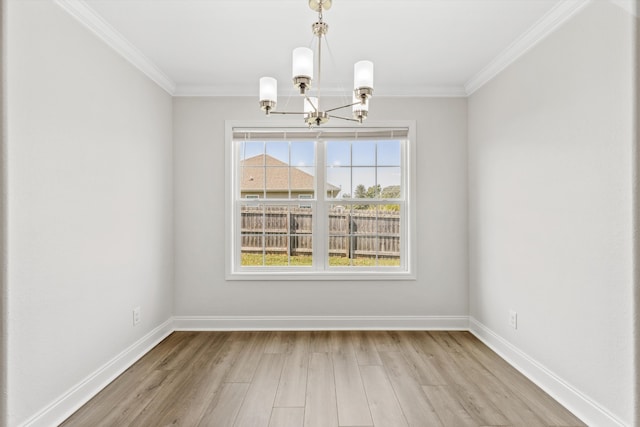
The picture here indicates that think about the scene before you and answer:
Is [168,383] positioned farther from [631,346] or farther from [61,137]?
[631,346]

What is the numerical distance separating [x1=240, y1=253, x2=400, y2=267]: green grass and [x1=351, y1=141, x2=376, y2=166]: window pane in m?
1.06

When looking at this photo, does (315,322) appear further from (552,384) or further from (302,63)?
(302,63)

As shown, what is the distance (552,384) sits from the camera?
8.34 ft

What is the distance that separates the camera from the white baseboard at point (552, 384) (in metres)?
2.14

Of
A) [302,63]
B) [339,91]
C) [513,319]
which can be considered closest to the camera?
[302,63]

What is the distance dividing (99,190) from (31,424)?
1.44 m

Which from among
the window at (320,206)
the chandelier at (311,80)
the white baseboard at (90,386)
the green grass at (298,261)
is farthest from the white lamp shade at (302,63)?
the green grass at (298,261)

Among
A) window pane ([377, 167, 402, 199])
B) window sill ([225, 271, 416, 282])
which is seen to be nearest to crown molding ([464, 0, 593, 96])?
window pane ([377, 167, 402, 199])

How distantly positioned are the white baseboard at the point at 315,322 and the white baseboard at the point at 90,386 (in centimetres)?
45

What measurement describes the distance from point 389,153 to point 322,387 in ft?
8.12

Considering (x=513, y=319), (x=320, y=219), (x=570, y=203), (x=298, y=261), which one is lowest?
(x=513, y=319)

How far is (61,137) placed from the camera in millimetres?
2240

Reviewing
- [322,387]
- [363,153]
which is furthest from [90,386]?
[363,153]

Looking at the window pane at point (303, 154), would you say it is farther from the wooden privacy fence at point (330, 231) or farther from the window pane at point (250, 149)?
the wooden privacy fence at point (330, 231)
